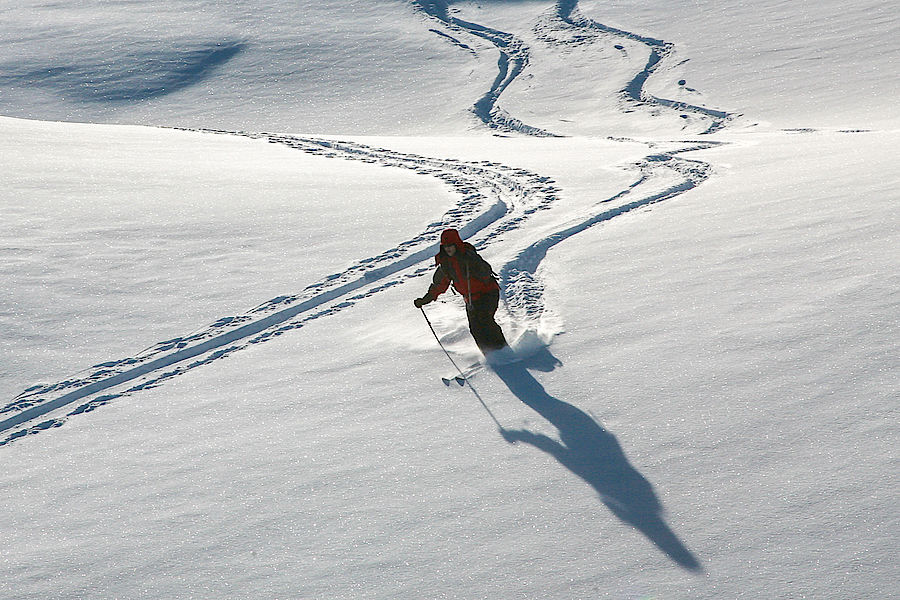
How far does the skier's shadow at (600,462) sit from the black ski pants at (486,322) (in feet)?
1.60

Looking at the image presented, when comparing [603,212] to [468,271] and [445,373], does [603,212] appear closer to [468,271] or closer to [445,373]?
[468,271]

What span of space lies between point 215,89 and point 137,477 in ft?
59.0

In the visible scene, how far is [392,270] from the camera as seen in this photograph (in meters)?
6.88

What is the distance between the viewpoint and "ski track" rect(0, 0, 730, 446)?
4988 millimetres

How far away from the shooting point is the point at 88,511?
12.2 feet

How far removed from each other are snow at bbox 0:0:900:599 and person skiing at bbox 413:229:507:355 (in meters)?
0.20

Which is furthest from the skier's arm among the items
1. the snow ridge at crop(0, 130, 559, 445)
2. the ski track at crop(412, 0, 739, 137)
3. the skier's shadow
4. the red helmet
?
the ski track at crop(412, 0, 739, 137)

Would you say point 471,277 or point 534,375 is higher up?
point 471,277

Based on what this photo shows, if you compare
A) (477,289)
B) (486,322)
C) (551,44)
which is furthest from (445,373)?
(551,44)

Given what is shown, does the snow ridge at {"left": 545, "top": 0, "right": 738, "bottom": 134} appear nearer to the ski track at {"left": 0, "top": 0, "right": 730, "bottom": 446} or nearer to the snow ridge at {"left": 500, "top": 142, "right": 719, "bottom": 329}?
the ski track at {"left": 0, "top": 0, "right": 730, "bottom": 446}

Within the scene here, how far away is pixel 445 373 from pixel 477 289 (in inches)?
23.6

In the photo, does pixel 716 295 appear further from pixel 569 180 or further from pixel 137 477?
pixel 569 180

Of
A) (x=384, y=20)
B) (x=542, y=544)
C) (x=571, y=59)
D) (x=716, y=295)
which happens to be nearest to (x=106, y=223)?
(x=716, y=295)

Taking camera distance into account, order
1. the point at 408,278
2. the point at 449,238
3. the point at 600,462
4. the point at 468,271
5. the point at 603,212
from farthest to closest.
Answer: the point at 603,212
the point at 408,278
the point at 468,271
the point at 449,238
the point at 600,462
